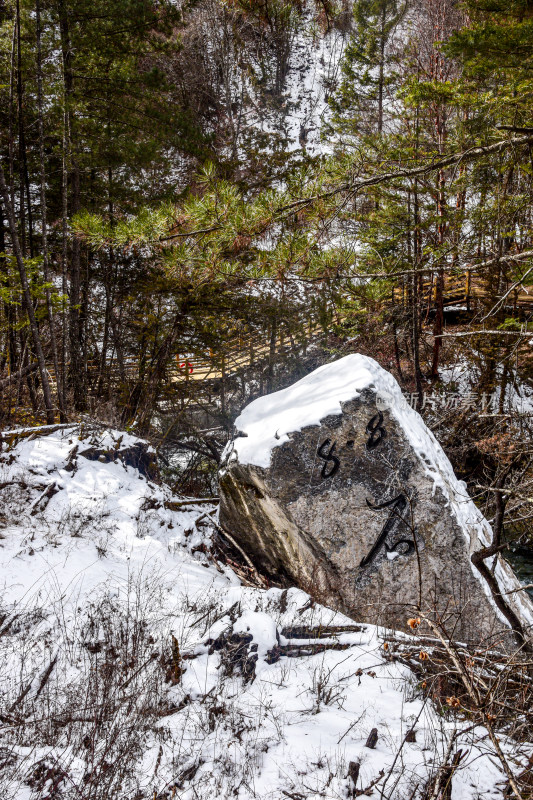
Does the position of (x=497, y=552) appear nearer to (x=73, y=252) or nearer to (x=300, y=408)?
(x=300, y=408)

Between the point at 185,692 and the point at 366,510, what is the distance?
1927mm

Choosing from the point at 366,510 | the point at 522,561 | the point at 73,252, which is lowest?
the point at 522,561

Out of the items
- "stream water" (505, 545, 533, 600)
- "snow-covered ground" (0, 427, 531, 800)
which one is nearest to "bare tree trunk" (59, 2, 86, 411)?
"snow-covered ground" (0, 427, 531, 800)

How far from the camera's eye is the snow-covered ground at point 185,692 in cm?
196

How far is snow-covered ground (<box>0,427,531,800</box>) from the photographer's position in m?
1.96

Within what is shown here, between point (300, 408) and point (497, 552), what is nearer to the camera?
point (497, 552)

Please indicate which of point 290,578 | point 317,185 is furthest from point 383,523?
point 317,185

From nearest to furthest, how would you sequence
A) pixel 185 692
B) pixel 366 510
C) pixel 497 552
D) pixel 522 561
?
pixel 185 692 < pixel 497 552 < pixel 366 510 < pixel 522 561

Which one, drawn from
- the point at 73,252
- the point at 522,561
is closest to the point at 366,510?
the point at 522,561

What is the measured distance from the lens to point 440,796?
170cm

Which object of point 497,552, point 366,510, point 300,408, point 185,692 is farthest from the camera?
point 300,408

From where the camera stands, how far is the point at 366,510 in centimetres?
379

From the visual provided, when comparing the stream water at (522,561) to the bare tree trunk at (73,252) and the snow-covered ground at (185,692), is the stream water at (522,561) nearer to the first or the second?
the snow-covered ground at (185,692)

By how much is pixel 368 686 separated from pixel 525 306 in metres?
10.5
